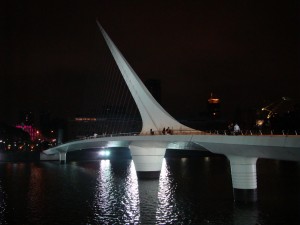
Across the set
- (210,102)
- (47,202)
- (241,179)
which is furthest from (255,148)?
(210,102)

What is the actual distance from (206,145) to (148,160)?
1396 cm

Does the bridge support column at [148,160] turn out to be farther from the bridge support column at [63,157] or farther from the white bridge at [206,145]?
the bridge support column at [63,157]

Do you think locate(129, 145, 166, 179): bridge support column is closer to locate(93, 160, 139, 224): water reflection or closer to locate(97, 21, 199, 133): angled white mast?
locate(93, 160, 139, 224): water reflection

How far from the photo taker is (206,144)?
22734 millimetres

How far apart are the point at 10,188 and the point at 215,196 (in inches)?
653

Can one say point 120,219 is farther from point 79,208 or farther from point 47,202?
point 47,202

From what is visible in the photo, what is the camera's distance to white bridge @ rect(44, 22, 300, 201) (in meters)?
16.9

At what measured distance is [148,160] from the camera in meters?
36.3

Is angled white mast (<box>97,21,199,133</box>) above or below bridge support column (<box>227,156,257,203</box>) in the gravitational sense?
above

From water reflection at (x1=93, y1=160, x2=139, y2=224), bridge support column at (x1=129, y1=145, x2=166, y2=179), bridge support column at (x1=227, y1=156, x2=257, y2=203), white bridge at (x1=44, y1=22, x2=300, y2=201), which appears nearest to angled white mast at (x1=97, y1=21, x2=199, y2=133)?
white bridge at (x1=44, y1=22, x2=300, y2=201)

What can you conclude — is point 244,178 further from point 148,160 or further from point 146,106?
point 148,160

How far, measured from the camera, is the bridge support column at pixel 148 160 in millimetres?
36031

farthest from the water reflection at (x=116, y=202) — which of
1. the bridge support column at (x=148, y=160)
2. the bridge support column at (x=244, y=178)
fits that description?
the bridge support column at (x=244, y=178)

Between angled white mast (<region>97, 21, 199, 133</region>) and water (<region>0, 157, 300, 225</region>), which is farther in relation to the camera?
angled white mast (<region>97, 21, 199, 133</region>)
